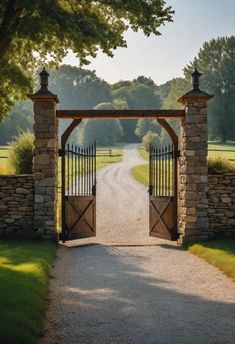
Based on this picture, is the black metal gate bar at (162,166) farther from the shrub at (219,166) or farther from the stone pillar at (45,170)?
the stone pillar at (45,170)

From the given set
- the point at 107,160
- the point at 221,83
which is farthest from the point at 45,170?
the point at 221,83

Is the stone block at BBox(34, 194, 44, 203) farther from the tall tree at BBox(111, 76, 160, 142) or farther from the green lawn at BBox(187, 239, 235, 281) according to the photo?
the tall tree at BBox(111, 76, 160, 142)

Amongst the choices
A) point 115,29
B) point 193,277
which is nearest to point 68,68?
point 115,29

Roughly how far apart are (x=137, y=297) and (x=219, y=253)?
379 centimetres

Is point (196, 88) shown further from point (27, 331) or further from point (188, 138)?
point (27, 331)

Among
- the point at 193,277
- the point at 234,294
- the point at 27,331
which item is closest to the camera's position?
the point at 27,331

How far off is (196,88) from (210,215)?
362 cm

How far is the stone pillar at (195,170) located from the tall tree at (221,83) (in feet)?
127

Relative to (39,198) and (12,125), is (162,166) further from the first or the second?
(12,125)

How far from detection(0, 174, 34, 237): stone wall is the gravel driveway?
4.89 feet

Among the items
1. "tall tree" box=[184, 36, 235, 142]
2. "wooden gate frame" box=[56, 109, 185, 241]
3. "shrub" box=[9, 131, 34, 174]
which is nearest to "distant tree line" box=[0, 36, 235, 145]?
"tall tree" box=[184, 36, 235, 142]

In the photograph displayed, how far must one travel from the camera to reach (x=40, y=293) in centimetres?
762

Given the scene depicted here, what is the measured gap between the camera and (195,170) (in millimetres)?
12844

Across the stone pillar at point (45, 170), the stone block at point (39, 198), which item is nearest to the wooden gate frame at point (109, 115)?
the stone pillar at point (45, 170)
